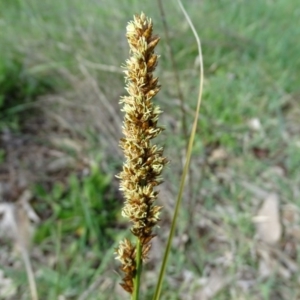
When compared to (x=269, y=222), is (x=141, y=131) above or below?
below

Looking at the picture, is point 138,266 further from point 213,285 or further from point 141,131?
point 213,285

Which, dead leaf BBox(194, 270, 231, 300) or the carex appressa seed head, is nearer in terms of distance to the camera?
the carex appressa seed head

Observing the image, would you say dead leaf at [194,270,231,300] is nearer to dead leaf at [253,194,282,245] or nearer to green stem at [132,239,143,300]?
dead leaf at [253,194,282,245]

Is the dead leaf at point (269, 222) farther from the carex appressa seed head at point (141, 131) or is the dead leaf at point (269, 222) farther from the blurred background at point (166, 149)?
the carex appressa seed head at point (141, 131)

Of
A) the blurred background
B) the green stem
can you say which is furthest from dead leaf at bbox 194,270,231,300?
the green stem

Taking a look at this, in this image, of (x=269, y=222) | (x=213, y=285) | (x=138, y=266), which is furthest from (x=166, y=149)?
(x=138, y=266)

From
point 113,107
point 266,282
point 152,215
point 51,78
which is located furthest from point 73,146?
point 152,215
